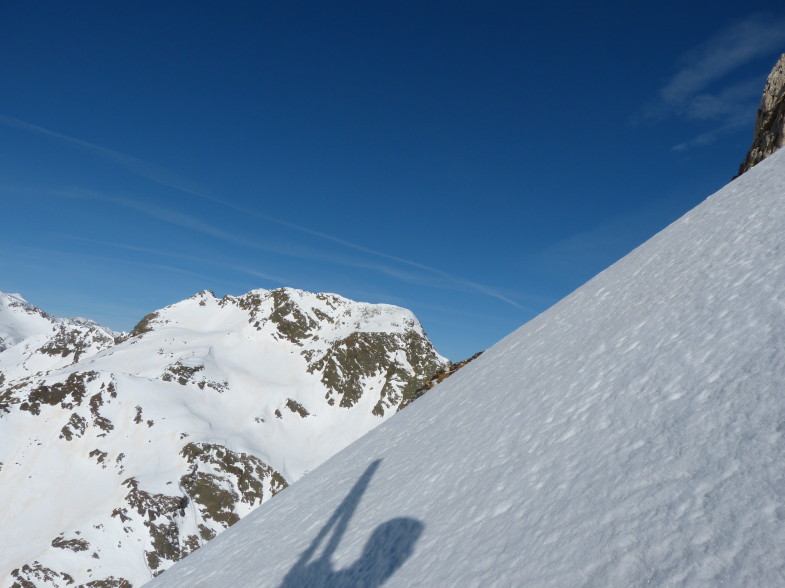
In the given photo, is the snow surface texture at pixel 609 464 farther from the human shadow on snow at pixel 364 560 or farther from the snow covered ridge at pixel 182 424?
the snow covered ridge at pixel 182 424

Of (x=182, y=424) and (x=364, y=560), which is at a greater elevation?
(x=182, y=424)

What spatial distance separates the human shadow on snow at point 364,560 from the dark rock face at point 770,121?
2174 cm

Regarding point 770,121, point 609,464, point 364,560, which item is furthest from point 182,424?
point 609,464

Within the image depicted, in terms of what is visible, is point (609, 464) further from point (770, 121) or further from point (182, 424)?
point (182, 424)

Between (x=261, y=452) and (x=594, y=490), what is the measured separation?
12405 centimetres

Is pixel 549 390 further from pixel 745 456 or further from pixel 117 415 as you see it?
pixel 117 415

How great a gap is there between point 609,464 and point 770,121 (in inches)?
1107

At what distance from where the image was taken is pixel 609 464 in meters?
2.85

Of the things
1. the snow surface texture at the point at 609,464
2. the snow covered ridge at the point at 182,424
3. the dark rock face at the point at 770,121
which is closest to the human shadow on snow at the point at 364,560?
the snow surface texture at the point at 609,464

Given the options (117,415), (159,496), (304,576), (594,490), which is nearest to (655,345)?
(594,490)

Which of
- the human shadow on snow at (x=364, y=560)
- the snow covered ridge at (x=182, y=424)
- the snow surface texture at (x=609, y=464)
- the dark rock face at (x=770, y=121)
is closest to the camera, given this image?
the snow surface texture at (x=609, y=464)

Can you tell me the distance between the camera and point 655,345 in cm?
400

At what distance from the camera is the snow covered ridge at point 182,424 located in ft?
287

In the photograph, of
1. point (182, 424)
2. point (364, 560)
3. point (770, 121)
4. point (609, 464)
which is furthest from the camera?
point (182, 424)
